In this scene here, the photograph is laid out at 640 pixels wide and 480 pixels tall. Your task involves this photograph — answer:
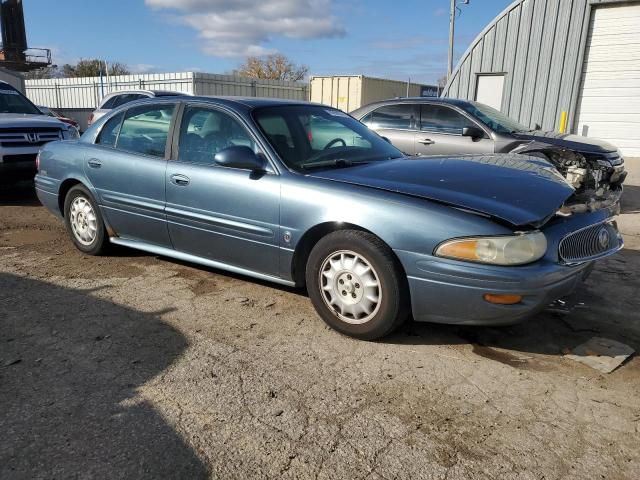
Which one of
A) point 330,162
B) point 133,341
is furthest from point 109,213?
point 330,162

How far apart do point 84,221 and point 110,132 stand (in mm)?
936

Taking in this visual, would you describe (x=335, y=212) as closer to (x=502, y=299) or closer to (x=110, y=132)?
(x=502, y=299)

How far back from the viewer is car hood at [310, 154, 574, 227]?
10.3ft

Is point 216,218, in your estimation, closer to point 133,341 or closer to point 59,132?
point 133,341

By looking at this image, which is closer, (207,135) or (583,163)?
(207,135)

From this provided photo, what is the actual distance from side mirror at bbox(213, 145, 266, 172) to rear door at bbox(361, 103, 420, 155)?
183 inches

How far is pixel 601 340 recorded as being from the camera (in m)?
3.49

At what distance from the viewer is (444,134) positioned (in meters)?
7.89

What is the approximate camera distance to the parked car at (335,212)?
3039mm

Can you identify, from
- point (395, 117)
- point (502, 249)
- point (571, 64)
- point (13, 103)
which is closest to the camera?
point (502, 249)

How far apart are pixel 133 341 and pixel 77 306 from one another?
874 mm

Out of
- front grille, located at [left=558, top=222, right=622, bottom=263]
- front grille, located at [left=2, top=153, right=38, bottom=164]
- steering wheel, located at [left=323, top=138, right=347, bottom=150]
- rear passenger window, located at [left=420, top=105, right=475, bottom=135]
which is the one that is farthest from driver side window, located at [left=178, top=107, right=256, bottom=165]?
front grille, located at [left=2, top=153, right=38, bottom=164]

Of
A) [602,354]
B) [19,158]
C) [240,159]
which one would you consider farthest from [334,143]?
[19,158]

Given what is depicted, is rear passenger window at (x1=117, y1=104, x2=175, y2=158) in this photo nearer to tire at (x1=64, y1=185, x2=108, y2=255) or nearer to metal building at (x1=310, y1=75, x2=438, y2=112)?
tire at (x1=64, y1=185, x2=108, y2=255)
